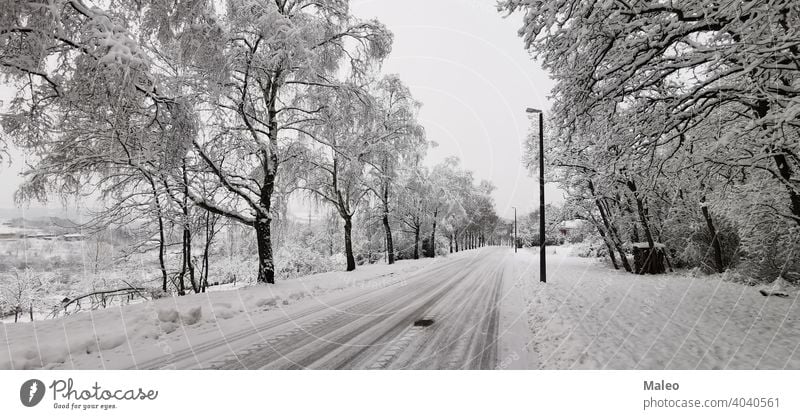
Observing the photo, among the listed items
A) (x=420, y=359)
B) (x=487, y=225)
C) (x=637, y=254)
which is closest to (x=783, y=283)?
(x=637, y=254)

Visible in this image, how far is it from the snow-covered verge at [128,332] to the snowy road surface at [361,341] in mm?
447

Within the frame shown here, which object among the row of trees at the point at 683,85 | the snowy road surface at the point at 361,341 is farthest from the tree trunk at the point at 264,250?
the row of trees at the point at 683,85

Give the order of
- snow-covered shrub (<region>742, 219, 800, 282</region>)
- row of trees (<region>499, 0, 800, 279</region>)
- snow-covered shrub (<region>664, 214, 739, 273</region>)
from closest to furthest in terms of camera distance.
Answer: row of trees (<region>499, 0, 800, 279</region>)
snow-covered shrub (<region>742, 219, 800, 282</region>)
snow-covered shrub (<region>664, 214, 739, 273</region>)

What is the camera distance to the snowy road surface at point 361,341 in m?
3.43

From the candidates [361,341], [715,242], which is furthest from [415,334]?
[715,242]

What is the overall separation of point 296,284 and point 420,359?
6.67m

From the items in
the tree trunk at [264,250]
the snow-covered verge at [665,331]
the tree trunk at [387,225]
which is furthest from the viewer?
the tree trunk at [387,225]

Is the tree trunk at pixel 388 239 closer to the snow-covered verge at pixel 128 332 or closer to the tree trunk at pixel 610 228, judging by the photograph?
the tree trunk at pixel 610 228

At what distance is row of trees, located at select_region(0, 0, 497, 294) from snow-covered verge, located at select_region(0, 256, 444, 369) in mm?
2467
